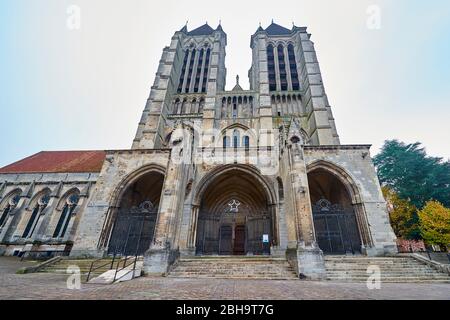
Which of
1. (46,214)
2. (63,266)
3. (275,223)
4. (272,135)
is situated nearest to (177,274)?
(63,266)

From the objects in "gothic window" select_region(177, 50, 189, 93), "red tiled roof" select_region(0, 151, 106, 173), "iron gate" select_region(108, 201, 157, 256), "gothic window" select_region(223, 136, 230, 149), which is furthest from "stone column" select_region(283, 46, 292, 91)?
"red tiled roof" select_region(0, 151, 106, 173)

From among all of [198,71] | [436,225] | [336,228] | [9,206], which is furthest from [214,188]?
[9,206]

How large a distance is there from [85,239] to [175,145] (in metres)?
7.47

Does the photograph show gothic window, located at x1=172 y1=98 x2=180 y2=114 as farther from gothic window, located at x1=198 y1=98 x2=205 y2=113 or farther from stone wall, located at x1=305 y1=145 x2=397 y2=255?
stone wall, located at x1=305 y1=145 x2=397 y2=255

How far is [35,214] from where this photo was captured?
16.5 meters

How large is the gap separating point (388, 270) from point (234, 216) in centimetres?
927

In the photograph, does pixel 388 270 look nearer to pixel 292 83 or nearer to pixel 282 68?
pixel 292 83

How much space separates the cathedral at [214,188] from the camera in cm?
971

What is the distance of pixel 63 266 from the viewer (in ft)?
28.5

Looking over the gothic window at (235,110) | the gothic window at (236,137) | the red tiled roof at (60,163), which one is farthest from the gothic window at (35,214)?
the gothic window at (235,110)

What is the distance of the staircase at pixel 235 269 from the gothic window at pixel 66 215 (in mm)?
12444

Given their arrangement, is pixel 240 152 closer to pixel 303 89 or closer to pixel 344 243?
pixel 344 243

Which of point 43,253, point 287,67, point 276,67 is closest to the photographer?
point 43,253

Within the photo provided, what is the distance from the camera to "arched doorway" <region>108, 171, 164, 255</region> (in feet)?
40.0
